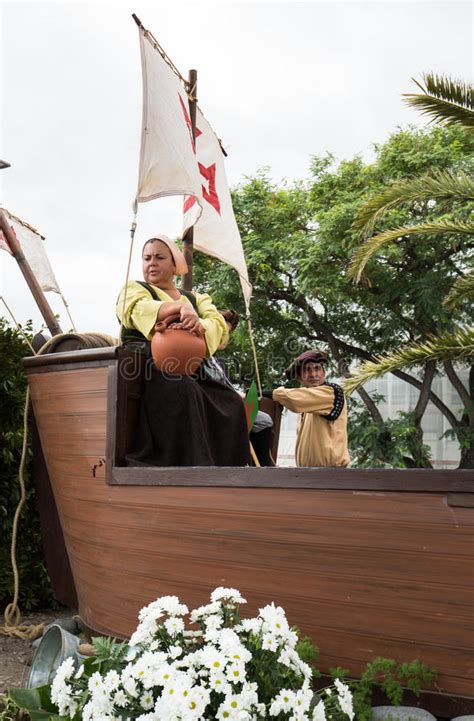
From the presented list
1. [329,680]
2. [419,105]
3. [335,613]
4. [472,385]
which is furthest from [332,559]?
[472,385]

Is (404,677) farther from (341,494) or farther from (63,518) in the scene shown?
(63,518)

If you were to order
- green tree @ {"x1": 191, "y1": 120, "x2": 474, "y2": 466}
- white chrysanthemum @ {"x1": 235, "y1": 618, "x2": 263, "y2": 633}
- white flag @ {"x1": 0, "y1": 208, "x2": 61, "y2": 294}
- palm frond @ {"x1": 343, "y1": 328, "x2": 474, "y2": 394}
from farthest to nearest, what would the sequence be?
green tree @ {"x1": 191, "y1": 120, "x2": 474, "y2": 466}, white flag @ {"x1": 0, "y1": 208, "x2": 61, "y2": 294}, palm frond @ {"x1": 343, "y1": 328, "x2": 474, "y2": 394}, white chrysanthemum @ {"x1": 235, "y1": 618, "x2": 263, "y2": 633}

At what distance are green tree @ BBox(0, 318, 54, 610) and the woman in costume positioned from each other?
5.40ft

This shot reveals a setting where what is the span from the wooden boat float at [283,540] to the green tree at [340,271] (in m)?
10.2

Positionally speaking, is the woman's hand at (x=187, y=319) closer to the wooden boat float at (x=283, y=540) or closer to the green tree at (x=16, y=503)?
the wooden boat float at (x=283, y=540)

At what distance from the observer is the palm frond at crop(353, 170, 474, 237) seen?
7672 millimetres

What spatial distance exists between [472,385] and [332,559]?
1389 centimetres

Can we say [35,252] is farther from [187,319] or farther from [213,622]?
[213,622]

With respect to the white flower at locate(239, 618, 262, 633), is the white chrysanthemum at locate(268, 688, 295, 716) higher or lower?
lower

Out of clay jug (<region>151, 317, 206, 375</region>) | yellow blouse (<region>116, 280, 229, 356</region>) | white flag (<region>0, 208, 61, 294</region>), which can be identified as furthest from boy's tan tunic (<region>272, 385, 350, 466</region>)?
white flag (<region>0, 208, 61, 294</region>)

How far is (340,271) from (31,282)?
9.88 metres

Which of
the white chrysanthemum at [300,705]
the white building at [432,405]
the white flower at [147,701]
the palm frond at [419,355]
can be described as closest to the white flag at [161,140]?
the white flower at [147,701]

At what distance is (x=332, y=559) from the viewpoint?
2736 millimetres

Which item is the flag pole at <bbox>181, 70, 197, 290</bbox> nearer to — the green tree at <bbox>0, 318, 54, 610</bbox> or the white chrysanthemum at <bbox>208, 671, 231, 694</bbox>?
the green tree at <bbox>0, 318, 54, 610</bbox>
